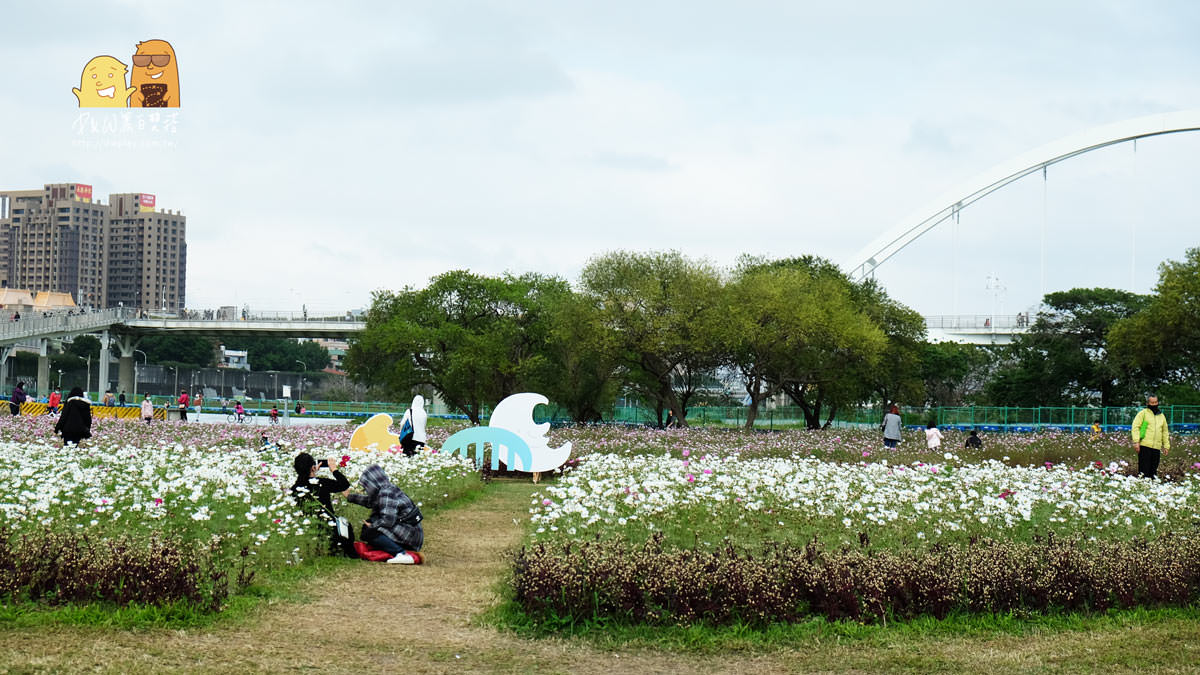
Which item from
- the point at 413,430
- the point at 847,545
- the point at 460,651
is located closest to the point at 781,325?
the point at 413,430

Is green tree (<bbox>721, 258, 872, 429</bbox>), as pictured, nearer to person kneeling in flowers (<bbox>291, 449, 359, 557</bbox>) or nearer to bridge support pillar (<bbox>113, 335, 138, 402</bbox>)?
person kneeling in flowers (<bbox>291, 449, 359, 557</bbox>)

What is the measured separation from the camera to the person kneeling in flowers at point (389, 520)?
38.5ft

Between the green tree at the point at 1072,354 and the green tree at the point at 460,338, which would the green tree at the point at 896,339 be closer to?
the green tree at the point at 460,338

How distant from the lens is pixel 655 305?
124ft

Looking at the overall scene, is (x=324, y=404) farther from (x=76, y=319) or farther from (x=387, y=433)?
(x=387, y=433)

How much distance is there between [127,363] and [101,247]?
65699mm

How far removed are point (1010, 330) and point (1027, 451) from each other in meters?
57.3

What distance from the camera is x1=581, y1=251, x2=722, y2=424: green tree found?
3772 centimetres

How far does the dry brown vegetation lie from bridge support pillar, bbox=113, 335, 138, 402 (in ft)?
315

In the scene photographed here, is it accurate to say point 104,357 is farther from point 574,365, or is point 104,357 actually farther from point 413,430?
point 413,430

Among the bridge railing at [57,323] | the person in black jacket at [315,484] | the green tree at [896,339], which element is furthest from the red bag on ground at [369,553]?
the bridge railing at [57,323]

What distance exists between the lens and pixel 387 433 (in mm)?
24375

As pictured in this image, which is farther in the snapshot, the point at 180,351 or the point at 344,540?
the point at 180,351

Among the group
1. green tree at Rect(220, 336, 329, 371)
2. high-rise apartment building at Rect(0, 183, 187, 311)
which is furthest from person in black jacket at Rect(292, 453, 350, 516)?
high-rise apartment building at Rect(0, 183, 187, 311)
